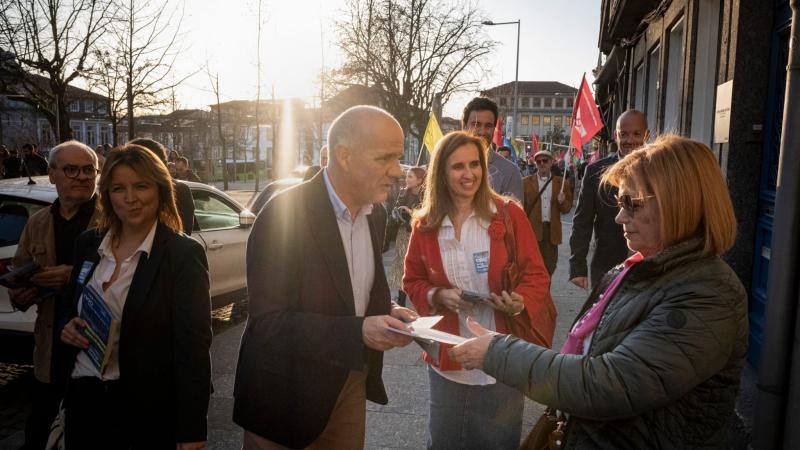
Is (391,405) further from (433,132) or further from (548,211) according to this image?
(433,132)

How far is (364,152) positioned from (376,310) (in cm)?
64

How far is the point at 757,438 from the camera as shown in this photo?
303 centimetres

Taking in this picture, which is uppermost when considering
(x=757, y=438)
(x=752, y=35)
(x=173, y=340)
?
(x=752, y=35)

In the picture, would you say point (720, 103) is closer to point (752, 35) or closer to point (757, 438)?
point (752, 35)

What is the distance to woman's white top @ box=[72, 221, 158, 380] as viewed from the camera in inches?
91.2

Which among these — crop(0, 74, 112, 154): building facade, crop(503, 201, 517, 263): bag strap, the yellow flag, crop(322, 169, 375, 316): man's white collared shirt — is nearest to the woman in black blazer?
crop(322, 169, 375, 316): man's white collared shirt

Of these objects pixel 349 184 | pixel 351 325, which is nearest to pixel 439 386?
pixel 351 325

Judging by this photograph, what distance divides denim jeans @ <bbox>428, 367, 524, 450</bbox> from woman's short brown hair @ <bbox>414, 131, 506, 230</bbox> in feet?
2.59

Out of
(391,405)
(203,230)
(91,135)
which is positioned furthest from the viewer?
(91,135)

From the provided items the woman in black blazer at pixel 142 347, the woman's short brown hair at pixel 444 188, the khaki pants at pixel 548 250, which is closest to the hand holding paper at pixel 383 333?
the woman in black blazer at pixel 142 347

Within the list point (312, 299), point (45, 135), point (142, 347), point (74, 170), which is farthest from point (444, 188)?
point (45, 135)

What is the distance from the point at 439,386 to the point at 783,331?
1.87 meters

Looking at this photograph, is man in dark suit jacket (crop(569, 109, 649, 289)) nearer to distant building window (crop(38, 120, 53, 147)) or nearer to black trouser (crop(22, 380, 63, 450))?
black trouser (crop(22, 380, 63, 450))

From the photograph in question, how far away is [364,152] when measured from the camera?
2.06 meters
